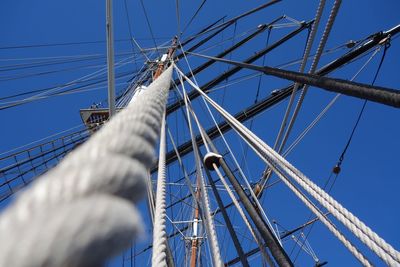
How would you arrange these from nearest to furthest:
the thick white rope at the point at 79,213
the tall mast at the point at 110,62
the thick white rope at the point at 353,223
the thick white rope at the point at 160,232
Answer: the thick white rope at the point at 79,213, the thick white rope at the point at 160,232, the thick white rope at the point at 353,223, the tall mast at the point at 110,62

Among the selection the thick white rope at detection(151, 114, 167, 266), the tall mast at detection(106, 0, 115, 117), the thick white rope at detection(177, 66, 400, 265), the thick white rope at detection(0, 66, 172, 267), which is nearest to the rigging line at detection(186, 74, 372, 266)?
the thick white rope at detection(177, 66, 400, 265)

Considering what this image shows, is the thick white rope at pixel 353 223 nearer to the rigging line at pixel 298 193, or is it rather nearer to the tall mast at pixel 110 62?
the rigging line at pixel 298 193

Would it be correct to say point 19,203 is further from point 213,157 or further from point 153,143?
point 213,157

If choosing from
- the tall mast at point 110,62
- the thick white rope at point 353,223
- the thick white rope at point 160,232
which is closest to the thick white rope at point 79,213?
the thick white rope at point 160,232

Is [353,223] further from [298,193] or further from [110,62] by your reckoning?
[110,62]

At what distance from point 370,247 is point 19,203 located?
1.60 metres

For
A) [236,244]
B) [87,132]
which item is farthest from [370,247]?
[87,132]

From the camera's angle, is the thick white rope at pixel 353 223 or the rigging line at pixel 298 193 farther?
the rigging line at pixel 298 193

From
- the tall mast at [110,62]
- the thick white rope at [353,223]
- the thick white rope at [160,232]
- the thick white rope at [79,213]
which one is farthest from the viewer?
the tall mast at [110,62]

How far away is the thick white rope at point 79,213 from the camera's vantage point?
1.07ft

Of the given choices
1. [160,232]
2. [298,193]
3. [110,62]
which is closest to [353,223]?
[298,193]

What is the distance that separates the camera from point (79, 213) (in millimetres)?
362

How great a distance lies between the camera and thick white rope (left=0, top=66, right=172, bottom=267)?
327mm

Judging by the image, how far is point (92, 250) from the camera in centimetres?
35
